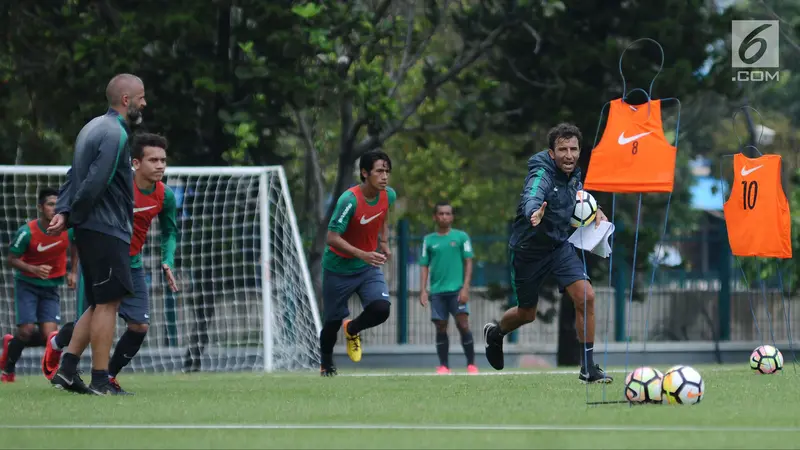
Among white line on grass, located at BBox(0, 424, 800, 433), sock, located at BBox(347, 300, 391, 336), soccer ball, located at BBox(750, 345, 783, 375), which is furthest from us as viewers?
sock, located at BBox(347, 300, 391, 336)

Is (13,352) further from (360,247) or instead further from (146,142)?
(146,142)

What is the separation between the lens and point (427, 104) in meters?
28.5

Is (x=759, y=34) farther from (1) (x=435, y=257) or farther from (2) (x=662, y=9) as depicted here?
(1) (x=435, y=257)

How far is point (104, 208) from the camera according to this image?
9969mm

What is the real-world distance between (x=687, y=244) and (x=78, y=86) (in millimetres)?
10404

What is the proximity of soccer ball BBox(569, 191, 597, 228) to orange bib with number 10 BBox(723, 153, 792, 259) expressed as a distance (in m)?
2.36

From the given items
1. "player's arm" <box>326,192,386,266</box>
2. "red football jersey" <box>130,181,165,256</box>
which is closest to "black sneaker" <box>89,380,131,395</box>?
"red football jersey" <box>130,181,165,256</box>

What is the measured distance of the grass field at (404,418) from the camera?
695cm

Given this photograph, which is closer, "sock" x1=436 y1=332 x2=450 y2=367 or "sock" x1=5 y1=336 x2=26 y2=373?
"sock" x1=5 y1=336 x2=26 y2=373

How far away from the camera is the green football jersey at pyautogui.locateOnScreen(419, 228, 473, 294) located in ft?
54.1

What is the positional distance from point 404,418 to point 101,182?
299 cm

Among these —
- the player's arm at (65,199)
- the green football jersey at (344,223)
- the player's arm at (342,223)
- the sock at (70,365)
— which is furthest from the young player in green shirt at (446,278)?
the player's arm at (65,199)

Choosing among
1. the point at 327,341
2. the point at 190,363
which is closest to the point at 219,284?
the point at 190,363

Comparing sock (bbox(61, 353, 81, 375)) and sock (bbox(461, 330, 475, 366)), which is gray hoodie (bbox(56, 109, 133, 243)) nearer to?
sock (bbox(61, 353, 81, 375))
